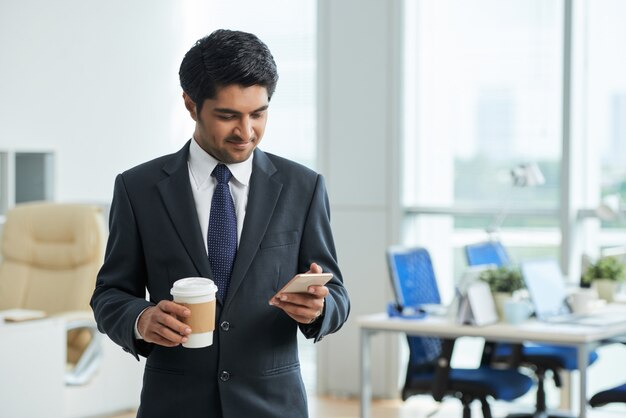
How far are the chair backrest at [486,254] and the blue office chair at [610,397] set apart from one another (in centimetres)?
131

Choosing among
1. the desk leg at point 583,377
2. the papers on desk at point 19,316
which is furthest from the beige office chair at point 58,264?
the desk leg at point 583,377

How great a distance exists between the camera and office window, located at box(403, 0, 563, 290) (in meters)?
6.25

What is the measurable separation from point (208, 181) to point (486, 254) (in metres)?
3.94

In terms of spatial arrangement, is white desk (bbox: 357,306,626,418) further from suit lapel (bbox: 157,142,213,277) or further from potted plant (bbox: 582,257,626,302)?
suit lapel (bbox: 157,142,213,277)

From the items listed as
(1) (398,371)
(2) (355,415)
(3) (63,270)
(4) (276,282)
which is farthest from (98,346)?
(4) (276,282)

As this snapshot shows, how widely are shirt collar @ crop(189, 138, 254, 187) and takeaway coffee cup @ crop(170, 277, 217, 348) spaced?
263mm

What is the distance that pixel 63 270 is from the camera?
221 inches

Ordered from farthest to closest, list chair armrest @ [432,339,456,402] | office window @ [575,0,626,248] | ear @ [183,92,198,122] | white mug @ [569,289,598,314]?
office window @ [575,0,626,248], white mug @ [569,289,598,314], chair armrest @ [432,339,456,402], ear @ [183,92,198,122]

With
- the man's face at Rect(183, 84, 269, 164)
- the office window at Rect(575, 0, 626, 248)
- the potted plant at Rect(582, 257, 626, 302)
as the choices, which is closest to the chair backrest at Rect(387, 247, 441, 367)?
the potted plant at Rect(582, 257, 626, 302)

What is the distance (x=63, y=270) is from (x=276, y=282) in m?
4.01

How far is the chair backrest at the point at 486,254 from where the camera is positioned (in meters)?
5.52

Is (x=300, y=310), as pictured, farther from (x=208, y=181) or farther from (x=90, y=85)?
(x=90, y=85)

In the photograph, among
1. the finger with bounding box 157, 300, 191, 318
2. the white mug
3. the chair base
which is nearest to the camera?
the finger with bounding box 157, 300, 191, 318

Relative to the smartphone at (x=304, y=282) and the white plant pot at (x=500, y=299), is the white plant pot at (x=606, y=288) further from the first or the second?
the smartphone at (x=304, y=282)
